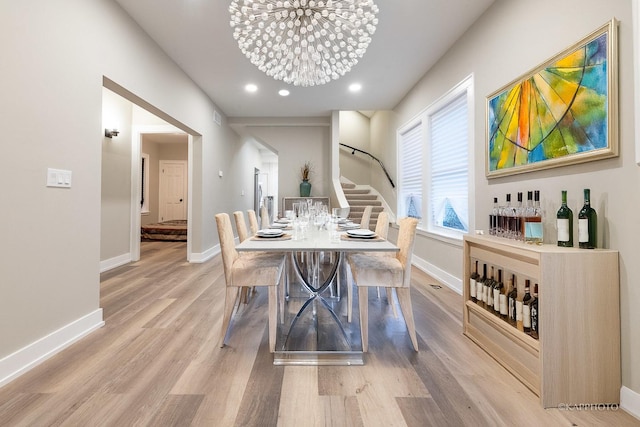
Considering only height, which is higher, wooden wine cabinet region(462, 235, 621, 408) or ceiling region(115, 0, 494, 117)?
ceiling region(115, 0, 494, 117)

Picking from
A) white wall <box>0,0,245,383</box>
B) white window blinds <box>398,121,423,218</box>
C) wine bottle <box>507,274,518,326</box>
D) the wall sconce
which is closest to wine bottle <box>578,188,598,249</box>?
wine bottle <box>507,274,518,326</box>

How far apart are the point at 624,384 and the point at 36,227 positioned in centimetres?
337

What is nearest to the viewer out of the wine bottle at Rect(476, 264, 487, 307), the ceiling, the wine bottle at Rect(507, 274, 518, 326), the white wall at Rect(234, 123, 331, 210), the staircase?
the wine bottle at Rect(507, 274, 518, 326)

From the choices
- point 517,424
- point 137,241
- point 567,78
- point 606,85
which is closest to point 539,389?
point 517,424

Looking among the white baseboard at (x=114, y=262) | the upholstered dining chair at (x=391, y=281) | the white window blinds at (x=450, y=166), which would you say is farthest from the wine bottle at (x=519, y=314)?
the white baseboard at (x=114, y=262)

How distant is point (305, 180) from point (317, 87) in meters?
2.51

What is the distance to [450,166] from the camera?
355 cm

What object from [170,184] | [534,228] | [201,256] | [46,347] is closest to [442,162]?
[534,228]

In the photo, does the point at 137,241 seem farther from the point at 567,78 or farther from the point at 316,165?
the point at 567,78

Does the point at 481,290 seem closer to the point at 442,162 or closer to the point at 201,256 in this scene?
the point at 442,162

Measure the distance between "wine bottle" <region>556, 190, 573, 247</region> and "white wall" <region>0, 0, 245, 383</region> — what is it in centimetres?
311

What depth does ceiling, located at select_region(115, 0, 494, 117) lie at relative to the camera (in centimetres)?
271

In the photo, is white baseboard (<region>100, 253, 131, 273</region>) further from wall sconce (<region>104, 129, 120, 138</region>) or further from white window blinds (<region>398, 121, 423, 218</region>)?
white window blinds (<region>398, 121, 423, 218</region>)

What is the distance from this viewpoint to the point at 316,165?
6.86m
